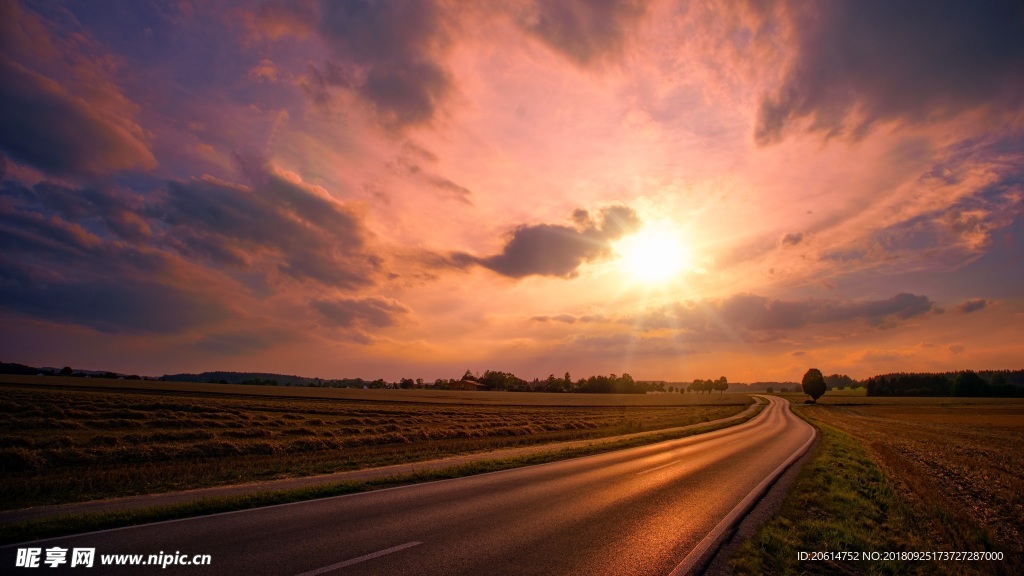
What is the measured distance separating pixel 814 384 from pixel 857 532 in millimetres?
164042

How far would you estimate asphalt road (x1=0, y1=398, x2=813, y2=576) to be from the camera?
711 cm

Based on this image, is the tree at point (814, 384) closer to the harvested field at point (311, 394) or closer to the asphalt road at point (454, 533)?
Answer: the harvested field at point (311, 394)

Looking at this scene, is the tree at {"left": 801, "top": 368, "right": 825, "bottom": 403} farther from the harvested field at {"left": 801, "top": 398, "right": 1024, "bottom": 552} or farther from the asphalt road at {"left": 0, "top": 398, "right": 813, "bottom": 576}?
the asphalt road at {"left": 0, "top": 398, "right": 813, "bottom": 576}

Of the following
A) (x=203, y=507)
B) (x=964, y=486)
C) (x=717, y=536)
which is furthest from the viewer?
(x=964, y=486)

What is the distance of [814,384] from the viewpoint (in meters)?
144

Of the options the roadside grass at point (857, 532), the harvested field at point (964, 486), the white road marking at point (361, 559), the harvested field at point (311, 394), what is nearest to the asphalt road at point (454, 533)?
the white road marking at point (361, 559)

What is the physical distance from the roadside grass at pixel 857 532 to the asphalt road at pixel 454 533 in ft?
4.11

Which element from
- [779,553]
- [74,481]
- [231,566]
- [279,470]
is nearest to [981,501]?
[779,553]

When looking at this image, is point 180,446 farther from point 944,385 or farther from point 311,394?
point 944,385

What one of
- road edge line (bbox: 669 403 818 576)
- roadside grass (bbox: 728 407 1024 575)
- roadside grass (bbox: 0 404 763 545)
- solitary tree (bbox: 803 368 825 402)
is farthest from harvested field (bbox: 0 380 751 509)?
solitary tree (bbox: 803 368 825 402)

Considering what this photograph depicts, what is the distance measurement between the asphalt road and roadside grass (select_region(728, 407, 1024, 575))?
1.25 m

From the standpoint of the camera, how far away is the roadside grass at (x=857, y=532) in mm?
7965

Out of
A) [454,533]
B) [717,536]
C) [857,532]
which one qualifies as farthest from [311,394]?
[857,532]

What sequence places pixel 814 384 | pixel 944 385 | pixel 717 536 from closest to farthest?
pixel 717 536, pixel 814 384, pixel 944 385
